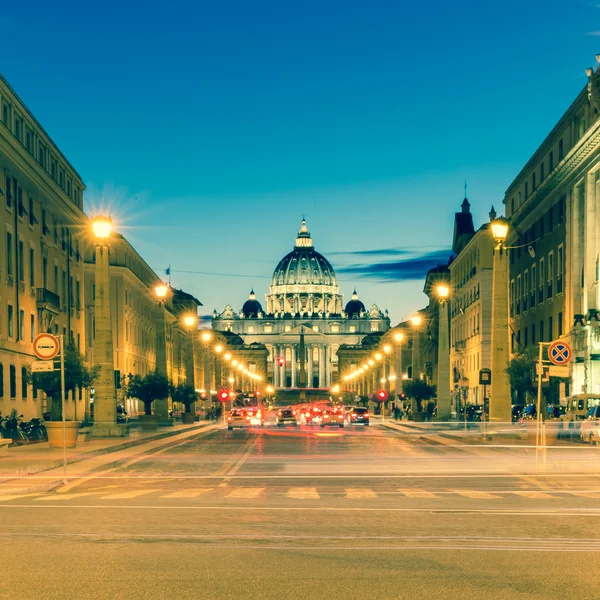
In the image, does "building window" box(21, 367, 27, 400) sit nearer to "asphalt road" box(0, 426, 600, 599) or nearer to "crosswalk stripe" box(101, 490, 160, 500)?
"asphalt road" box(0, 426, 600, 599)

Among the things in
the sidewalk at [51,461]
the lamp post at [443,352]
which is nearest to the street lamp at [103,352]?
the sidewalk at [51,461]

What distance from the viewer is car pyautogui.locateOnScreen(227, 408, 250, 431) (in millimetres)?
69625

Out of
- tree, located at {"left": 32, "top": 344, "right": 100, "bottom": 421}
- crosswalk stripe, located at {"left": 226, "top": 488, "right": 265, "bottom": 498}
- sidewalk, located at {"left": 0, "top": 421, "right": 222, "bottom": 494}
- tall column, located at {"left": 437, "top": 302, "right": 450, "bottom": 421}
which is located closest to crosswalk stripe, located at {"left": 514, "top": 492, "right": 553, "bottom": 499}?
crosswalk stripe, located at {"left": 226, "top": 488, "right": 265, "bottom": 498}

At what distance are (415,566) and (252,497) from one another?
892 centimetres

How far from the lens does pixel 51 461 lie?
29812mm

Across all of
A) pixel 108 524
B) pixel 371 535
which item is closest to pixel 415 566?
pixel 371 535

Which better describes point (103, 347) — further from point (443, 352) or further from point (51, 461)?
point (443, 352)

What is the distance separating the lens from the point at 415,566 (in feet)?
37.0

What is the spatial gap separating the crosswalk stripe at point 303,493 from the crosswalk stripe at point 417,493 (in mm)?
1545

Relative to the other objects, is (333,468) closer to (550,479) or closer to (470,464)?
(470,464)

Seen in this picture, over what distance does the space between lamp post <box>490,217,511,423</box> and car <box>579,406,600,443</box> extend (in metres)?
2.81

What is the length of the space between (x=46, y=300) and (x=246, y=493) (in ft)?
151

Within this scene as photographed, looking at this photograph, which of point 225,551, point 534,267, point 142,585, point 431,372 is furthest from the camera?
point 431,372

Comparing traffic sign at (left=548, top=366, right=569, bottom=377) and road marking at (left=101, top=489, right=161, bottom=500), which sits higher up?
traffic sign at (left=548, top=366, right=569, bottom=377)
